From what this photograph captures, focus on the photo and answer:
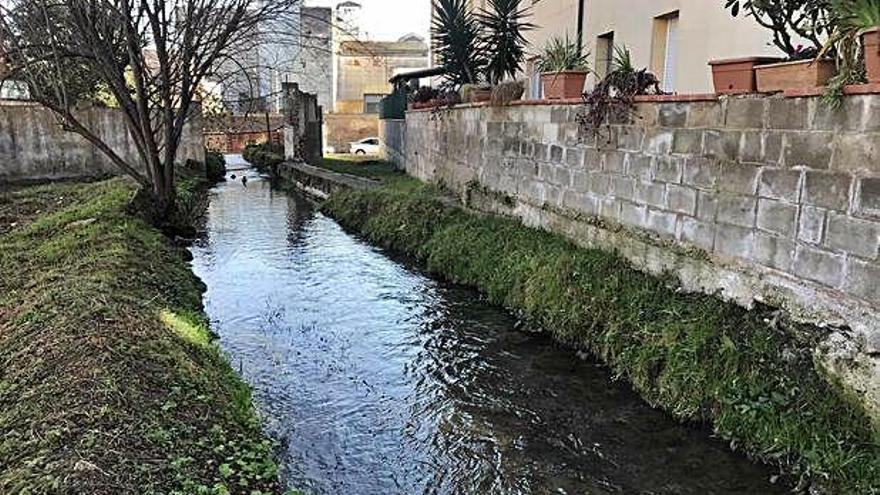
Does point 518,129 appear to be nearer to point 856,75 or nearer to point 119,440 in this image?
point 856,75

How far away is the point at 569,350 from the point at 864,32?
121 inches

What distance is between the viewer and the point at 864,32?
10.9 ft

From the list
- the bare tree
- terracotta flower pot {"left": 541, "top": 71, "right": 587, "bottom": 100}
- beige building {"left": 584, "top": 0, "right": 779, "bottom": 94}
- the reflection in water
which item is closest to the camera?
the reflection in water

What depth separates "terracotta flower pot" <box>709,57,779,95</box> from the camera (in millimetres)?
4234

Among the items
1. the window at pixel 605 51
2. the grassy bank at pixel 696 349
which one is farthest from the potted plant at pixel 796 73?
the window at pixel 605 51

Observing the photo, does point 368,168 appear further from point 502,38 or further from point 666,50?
point 666,50

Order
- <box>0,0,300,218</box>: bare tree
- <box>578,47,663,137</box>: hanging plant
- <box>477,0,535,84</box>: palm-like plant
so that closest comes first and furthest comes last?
<box>578,47,663,137</box>: hanging plant, <box>0,0,300,218</box>: bare tree, <box>477,0,535,84</box>: palm-like plant

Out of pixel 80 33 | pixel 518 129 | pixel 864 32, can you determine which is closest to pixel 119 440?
pixel 864 32

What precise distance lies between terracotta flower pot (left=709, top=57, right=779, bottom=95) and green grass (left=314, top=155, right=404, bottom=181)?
10506 millimetres

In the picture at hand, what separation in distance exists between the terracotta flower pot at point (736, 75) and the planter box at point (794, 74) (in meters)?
0.06

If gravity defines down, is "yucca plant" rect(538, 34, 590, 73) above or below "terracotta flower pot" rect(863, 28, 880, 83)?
above

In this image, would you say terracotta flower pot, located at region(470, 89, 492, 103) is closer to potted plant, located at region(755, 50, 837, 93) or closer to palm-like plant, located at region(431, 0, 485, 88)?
palm-like plant, located at region(431, 0, 485, 88)

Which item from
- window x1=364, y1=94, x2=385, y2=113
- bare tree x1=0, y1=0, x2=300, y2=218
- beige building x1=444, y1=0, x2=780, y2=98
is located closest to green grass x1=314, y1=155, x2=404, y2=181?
beige building x1=444, y1=0, x2=780, y2=98

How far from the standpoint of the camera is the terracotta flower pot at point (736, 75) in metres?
4.23
